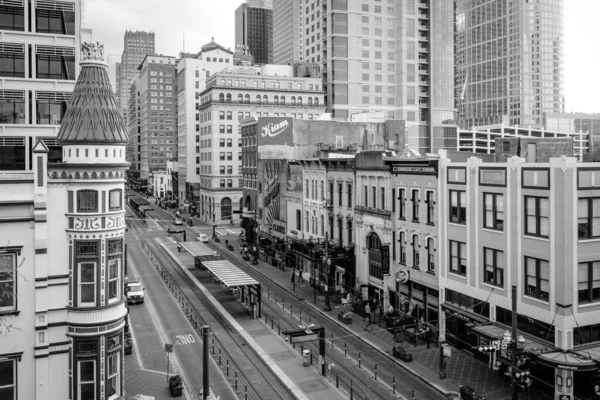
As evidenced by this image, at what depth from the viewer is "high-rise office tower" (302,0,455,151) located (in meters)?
122

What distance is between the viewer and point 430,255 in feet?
135

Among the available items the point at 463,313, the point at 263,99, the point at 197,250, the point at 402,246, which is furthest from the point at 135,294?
the point at 263,99

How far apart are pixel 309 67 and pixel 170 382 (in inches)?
4003

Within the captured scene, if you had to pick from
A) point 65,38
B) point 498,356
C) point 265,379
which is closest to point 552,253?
point 498,356

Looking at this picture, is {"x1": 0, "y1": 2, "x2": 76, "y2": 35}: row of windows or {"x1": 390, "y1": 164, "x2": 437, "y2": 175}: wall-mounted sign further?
{"x1": 390, "y1": 164, "x2": 437, "y2": 175}: wall-mounted sign

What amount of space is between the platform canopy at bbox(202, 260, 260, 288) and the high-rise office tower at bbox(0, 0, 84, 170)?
22.0 meters

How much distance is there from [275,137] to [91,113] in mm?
59603

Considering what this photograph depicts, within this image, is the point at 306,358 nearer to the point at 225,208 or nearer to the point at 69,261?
the point at 69,261

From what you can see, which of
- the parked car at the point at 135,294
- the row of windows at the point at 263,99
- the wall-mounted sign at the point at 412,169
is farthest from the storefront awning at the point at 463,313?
the row of windows at the point at 263,99

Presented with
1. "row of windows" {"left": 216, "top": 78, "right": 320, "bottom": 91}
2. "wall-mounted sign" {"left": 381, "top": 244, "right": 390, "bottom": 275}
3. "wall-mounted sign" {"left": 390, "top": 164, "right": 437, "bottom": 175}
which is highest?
"row of windows" {"left": 216, "top": 78, "right": 320, "bottom": 91}

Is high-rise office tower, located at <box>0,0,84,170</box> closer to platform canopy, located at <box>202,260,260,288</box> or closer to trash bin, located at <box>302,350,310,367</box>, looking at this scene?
trash bin, located at <box>302,350,310,367</box>

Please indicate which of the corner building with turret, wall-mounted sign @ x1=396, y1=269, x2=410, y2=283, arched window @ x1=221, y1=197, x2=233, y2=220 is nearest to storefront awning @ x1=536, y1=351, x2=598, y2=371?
wall-mounted sign @ x1=396, y1=269, x2=410, y2=283

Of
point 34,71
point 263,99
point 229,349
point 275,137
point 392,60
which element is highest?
point 392,60

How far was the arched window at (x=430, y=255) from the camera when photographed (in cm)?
4072
